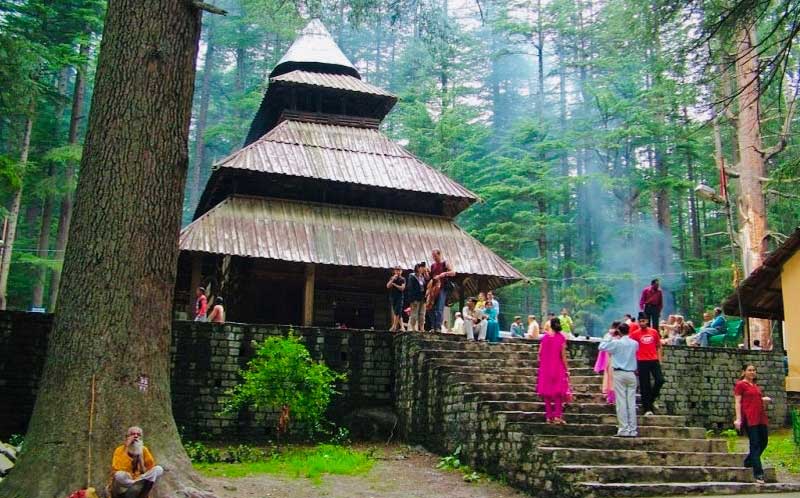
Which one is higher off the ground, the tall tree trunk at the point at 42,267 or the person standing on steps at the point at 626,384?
the tall tree trunk at the point at 42,267

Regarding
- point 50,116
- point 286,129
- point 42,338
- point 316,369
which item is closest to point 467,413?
point 316,369

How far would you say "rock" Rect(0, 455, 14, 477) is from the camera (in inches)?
299

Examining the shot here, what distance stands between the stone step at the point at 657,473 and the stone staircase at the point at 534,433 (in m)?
0.01

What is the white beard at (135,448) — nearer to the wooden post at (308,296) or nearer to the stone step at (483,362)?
the stone step at (483,362)

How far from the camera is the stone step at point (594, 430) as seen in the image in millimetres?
8984

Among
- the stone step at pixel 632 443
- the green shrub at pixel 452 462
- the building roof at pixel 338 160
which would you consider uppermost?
the building roof at pixel 338 160

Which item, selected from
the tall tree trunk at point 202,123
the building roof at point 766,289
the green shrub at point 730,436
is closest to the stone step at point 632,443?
the green shrub at point 730,436

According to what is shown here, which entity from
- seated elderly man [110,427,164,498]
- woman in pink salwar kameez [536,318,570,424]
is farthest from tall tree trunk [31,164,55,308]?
woman in pink salwar kameez [536,318,570,424]

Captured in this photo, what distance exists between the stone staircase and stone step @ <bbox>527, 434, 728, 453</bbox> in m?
0.01

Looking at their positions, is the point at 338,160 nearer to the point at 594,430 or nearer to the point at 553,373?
the point at 553,373

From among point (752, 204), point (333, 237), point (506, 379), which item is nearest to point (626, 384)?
point (506, 379)

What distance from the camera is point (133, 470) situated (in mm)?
6375

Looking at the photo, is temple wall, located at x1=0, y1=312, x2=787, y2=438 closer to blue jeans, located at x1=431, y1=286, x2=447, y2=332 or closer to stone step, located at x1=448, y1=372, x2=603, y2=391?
blue jeans, located at x1=431, y1=286, x2=447, y2=332

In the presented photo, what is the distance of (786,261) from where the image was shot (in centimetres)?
1173
